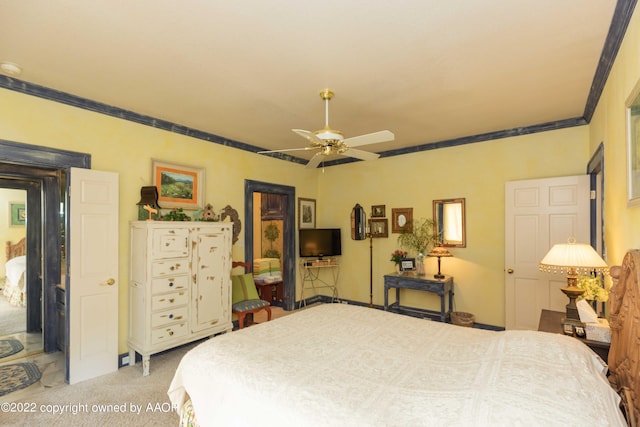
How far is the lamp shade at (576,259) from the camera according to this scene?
226cm

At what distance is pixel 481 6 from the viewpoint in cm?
176

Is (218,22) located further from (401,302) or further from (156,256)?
(401,302)

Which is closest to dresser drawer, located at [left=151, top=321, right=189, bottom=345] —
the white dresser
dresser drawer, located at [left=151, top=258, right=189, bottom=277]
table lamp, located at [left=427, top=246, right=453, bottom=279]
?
the white dresser

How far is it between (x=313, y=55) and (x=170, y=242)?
7.74 ft

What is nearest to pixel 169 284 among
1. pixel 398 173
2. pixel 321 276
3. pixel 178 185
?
pixel 178 185

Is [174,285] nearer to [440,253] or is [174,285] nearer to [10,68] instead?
[10,68]

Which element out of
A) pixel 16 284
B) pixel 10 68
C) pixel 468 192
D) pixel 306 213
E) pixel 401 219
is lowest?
pixel 16 284

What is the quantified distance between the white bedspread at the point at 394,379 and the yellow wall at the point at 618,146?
2.94ft

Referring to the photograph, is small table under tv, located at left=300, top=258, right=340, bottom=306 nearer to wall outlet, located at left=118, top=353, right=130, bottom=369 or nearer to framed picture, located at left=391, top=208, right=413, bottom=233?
framed picture, located at left=391, top=208, right=413, bottom=233

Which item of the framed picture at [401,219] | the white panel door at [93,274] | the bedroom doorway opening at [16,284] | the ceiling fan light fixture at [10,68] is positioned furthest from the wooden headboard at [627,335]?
the bedroom doorway opening at [16,284]

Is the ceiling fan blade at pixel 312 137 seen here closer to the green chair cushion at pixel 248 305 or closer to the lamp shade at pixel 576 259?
the lamp shade at pixel 576 259

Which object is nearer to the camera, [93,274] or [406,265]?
[93,274]

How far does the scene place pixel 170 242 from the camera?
327 centimetres

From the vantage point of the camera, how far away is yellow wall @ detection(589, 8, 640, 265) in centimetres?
177
